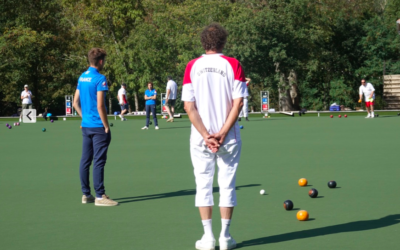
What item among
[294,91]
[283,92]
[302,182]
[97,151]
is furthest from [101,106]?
[294,91]

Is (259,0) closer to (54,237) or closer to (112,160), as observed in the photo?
(112,160)

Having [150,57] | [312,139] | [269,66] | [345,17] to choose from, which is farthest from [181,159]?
[345,17]

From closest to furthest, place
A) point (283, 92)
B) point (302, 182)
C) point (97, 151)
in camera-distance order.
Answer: point (97, 151)
point (302, 182)
point (283, 92)

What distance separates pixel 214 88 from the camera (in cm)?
541

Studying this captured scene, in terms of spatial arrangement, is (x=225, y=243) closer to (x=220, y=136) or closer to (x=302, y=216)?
(x=220, y=136)

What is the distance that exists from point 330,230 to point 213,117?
1.74m

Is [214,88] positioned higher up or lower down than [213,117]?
higher up

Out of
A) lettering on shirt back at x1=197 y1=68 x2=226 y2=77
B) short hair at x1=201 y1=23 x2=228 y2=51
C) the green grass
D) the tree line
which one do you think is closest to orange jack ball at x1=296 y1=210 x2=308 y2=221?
the green grass

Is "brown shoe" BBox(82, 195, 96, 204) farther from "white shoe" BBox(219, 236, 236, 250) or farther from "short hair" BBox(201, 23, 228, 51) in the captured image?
"short hair" BBox(201, 23, 228, 51)

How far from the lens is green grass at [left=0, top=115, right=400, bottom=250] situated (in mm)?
5844

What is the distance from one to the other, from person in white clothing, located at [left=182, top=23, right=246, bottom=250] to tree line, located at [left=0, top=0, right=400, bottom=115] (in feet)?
131

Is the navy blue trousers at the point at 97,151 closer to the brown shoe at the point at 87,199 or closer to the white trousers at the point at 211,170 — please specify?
the brown shoe at the point at 87,199

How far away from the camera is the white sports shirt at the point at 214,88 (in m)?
5.36

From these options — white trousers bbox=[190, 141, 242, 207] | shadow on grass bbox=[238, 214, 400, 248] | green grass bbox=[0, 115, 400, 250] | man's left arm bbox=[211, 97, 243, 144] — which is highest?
man's left arm bbox=[211, 97, 243, 144]
